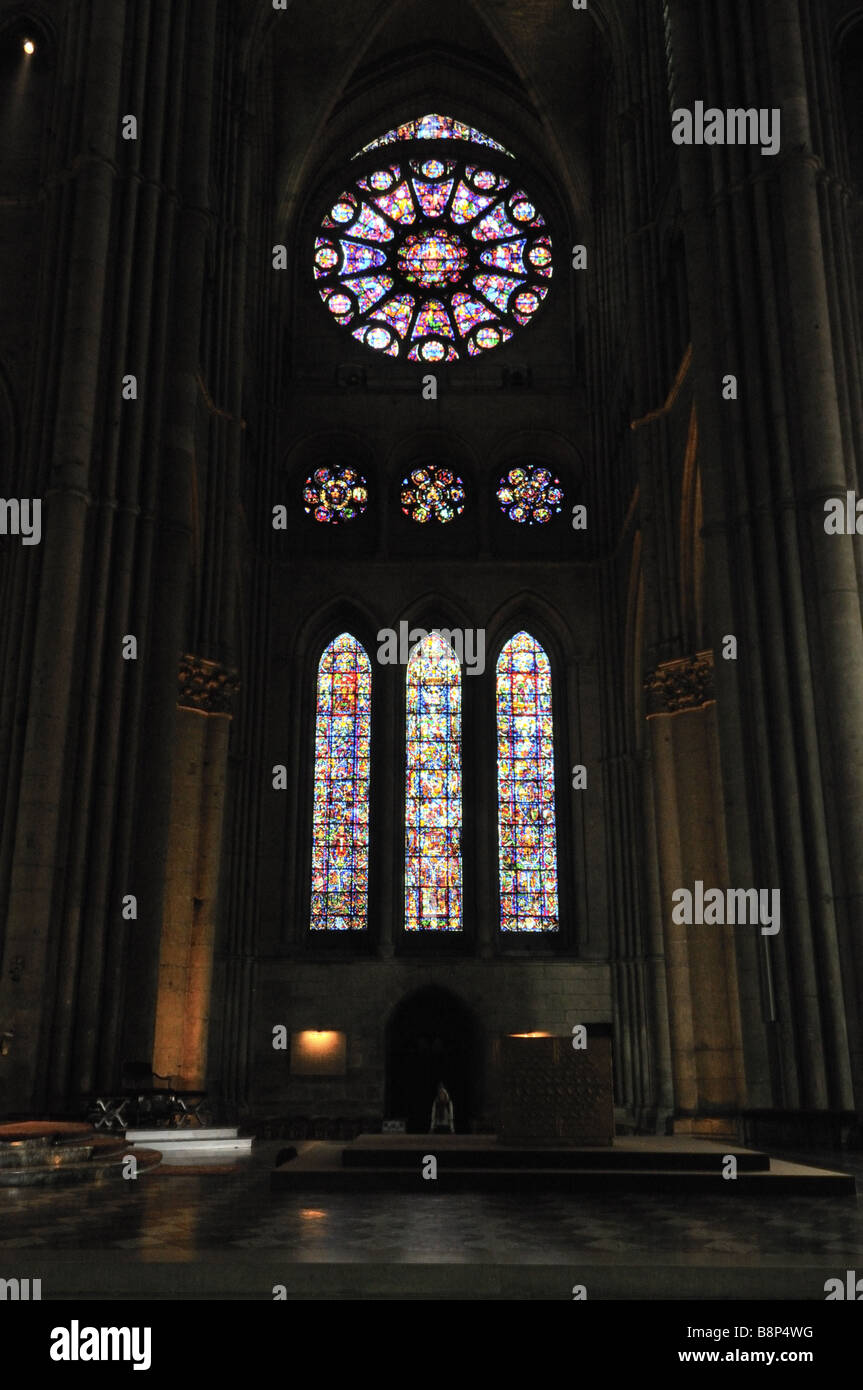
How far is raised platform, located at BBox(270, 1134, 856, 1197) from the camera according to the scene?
809cm

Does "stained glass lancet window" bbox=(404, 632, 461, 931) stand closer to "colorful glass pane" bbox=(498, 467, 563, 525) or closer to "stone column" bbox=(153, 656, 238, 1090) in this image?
"colorful glass pane" bbox=(498, 467, 563, 525)

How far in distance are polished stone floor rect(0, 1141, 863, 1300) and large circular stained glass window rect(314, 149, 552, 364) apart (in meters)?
24.6

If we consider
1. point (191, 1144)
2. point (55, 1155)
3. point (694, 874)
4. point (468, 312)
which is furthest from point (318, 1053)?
point (468, 312)

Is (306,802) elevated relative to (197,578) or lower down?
lower down

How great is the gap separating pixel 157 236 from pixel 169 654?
5.52m

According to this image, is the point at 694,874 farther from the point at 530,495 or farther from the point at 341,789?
the point at 530,495

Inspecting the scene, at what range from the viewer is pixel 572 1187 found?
822cm

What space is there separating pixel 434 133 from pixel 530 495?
959cm

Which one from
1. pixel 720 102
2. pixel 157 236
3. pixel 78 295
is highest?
pixel 720 102

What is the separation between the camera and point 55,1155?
909cm

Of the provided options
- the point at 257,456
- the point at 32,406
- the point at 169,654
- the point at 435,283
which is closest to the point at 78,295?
the point at 32,406

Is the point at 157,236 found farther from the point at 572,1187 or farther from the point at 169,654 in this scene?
the point at 572,1187

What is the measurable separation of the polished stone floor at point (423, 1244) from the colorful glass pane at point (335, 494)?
2157 centimetres
